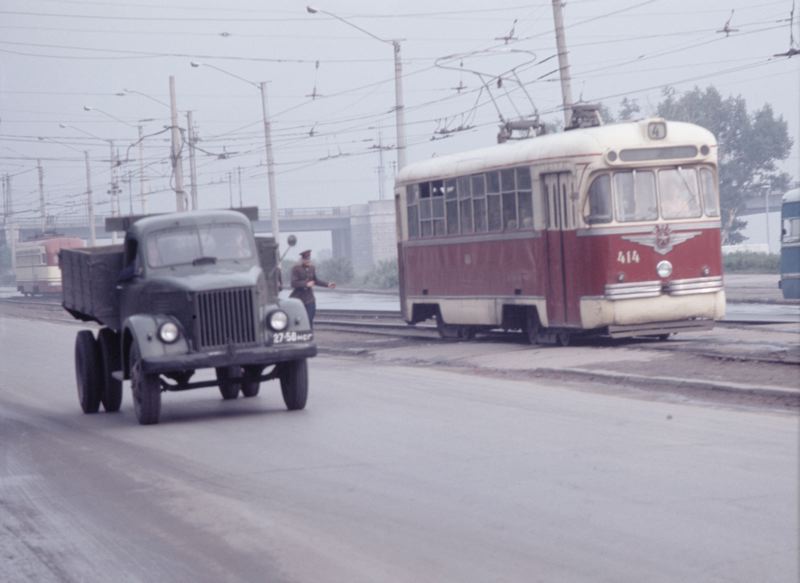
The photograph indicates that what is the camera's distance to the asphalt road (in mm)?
7598

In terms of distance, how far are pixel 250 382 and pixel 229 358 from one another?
149cm

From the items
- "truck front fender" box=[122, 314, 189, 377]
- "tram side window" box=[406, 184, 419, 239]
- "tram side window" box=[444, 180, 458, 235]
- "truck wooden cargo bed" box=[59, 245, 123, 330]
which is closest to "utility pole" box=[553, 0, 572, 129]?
"tram side window" box=[406, 184, 419, 239]

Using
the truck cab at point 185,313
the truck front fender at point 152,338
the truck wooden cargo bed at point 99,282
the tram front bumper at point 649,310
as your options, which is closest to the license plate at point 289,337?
the truck cab at point 185,313

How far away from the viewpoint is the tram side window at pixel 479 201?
23672mm

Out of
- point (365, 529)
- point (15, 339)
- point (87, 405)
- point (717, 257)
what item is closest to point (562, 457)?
point (365, 529)

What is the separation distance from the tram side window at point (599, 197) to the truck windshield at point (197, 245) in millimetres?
6492

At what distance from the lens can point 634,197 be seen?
2080 centimetres

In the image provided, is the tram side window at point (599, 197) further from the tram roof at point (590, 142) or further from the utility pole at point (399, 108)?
the utility pole at point (399, 108)

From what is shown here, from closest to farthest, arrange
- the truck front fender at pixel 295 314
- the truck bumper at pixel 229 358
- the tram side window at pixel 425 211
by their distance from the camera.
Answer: the truck bumper at pixel 229 358, the truck front fender at pixel 295 314, the tram side window at pixel 425 211

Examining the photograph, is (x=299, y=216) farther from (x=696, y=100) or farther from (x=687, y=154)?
(x=687, y=154)

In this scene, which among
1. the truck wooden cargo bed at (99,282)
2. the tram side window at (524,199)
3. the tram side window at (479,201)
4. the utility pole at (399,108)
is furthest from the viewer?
the utility pole at (399,108)

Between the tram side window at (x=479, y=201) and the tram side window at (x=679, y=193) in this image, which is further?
the tram side window at (x=479, y=201)

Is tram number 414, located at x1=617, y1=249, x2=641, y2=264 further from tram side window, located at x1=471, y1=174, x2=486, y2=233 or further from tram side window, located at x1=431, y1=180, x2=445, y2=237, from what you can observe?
tram side window, located at x1=431, y1=180, x2=445, y2=237

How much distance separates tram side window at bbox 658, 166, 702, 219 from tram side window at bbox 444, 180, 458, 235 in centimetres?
482
